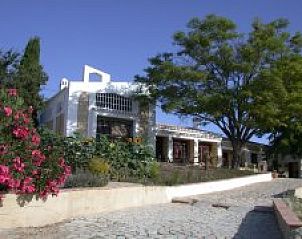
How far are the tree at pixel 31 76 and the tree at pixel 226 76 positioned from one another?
727 cm

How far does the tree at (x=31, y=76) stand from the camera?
1203 inches

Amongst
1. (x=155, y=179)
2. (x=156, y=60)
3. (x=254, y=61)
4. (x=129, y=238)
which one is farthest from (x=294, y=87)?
(x=129, y=238)

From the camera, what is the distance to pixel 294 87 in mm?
31797

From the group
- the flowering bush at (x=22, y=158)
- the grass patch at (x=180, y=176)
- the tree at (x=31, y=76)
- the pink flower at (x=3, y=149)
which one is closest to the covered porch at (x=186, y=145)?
the tree at (x=31, y=76)

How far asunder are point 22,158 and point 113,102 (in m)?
24.9

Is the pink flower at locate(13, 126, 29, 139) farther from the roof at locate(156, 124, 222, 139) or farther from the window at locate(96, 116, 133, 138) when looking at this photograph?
the roof at locate(156, 124, 222, 139)

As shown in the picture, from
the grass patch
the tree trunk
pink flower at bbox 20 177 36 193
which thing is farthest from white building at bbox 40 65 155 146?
pink flower at bbox 20 177 36 193

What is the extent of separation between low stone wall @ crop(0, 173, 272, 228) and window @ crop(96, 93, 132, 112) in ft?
56.7

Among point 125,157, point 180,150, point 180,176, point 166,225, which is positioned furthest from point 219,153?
point 166,225

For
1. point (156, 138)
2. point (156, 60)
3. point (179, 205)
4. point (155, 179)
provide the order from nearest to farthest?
point (179, 205), point (155, 179), point (156, 60), point (156, 138)

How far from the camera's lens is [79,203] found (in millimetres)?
11633

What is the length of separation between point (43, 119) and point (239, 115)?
624 inches

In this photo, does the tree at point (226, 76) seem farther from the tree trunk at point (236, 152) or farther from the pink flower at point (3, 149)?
the pink flower at point (3, 149)

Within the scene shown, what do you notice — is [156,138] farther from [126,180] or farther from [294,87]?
[126,180]
